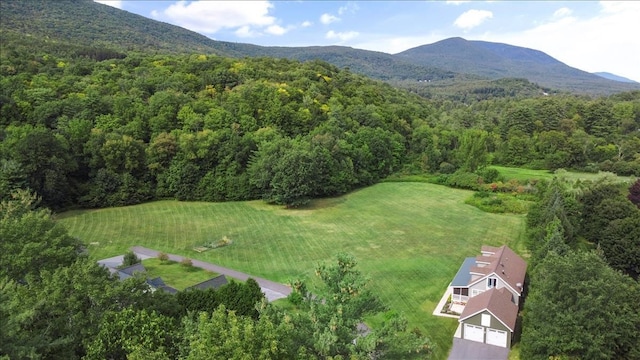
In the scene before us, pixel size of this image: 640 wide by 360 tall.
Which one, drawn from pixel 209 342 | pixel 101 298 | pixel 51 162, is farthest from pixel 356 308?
pixel 51 162

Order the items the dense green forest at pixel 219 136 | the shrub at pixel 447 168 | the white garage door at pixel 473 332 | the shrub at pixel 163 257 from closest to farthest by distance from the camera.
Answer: the white garage door at pixel 473 332
the shrub at pixel 163 257
the dense green forest at pixel 219 136
the shrub at pixel 447 168

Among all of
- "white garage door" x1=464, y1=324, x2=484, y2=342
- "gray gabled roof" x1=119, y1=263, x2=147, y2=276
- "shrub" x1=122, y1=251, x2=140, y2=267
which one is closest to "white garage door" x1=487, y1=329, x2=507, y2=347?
"white garage door" x1=464, y1=324, x2=484, y2=342

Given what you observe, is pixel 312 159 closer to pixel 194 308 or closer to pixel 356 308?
pixel 194 308

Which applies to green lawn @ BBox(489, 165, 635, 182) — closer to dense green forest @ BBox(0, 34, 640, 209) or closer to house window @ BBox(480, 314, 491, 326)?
dense green forest @ BBox(0, 34, 640, 209)

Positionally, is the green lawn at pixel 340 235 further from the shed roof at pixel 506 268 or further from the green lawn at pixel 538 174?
the green lawn at pixel 538 174

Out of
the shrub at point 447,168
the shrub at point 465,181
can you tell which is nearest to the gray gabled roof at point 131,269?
the shrub at point 465,181

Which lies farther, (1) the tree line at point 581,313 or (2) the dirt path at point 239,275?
(2) the dirt path at point 239,275
